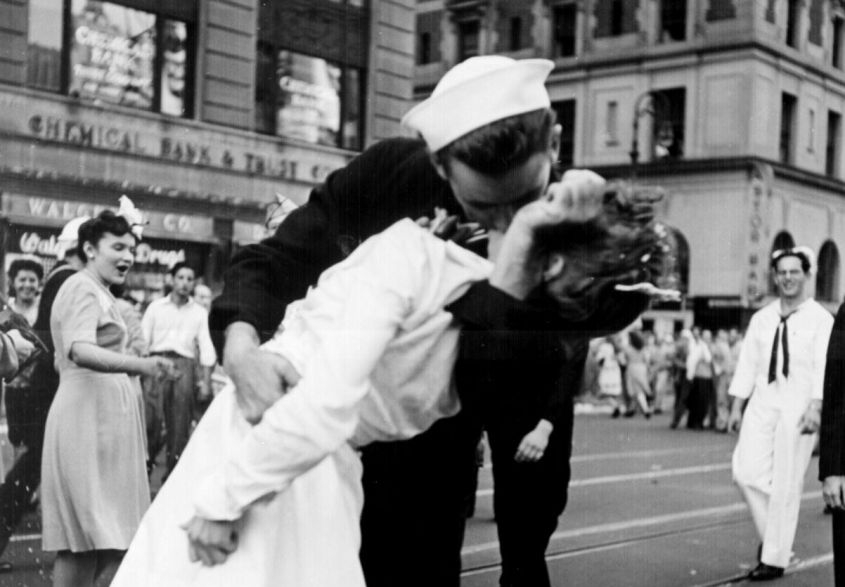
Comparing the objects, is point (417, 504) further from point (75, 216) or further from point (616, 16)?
point (616, 16)

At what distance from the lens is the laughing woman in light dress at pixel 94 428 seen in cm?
516

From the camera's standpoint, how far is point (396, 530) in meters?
2.35

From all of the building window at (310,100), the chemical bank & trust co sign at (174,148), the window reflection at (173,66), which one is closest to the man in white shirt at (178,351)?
the chemical bank & trust co sign at (174,148)

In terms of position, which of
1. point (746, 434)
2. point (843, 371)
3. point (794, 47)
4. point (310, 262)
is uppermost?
point (794, 47)

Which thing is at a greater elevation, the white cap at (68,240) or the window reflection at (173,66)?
the window reflection at (173,66)

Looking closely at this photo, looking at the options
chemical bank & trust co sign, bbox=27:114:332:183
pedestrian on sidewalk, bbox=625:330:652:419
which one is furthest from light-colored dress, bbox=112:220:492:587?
pedestrian on sidewalk, bbox=625:330:652:419

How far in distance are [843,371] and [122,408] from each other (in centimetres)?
315

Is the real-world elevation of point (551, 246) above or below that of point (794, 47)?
below

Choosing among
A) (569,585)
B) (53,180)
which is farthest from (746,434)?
(53,180)

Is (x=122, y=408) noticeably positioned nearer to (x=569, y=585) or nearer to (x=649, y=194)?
(x=569, y=585)

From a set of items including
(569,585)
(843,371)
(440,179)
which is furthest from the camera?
(569,585)

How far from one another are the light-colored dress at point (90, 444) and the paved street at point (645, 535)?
821mm

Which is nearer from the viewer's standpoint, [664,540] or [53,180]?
[664,540]

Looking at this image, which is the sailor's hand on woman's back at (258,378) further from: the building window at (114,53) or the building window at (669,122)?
the building window at (114,53)
